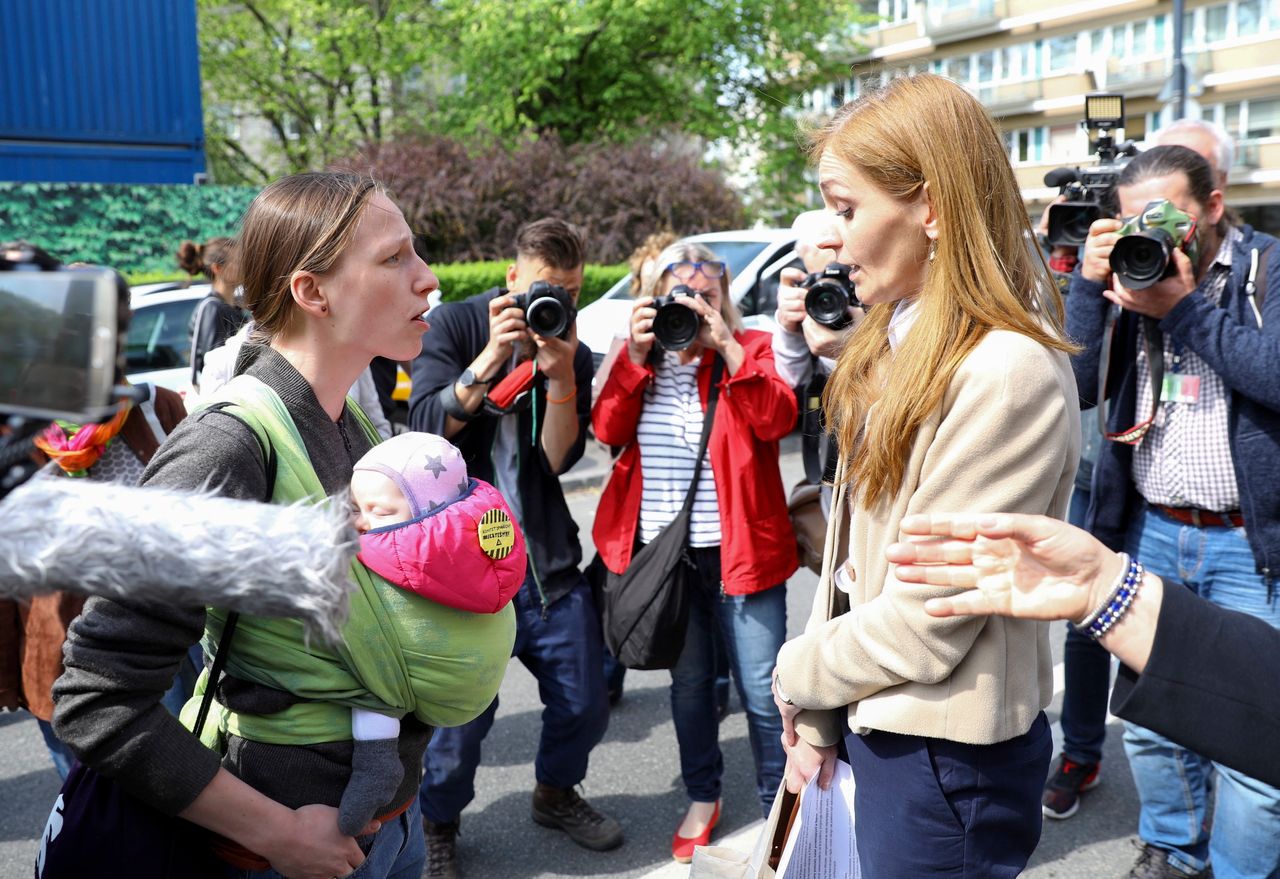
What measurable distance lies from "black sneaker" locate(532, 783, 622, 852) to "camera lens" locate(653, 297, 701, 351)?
1479 millimetres

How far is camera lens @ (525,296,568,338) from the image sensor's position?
128 inches

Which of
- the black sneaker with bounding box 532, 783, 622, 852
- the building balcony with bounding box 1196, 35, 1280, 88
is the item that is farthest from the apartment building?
the black sneaker with bounding box 532, 783, 622, 852

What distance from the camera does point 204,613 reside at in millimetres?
1509

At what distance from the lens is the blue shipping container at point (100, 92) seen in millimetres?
6926

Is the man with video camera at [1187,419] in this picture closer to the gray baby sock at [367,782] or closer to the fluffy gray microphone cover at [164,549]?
the gray baby sock at [367,782]

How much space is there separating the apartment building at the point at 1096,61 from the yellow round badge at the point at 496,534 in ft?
111

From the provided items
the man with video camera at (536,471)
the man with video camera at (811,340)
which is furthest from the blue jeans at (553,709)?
the man with video camera at (811,340)

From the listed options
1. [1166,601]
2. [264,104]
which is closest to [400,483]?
[1166,601]

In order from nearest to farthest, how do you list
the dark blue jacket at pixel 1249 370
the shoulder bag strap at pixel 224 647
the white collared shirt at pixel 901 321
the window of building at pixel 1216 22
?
the shoulder bag strap at pixel 224 647, the white collared shirt at pixel 901 321, the dark blue jacket at pixel 1249 370, the window of building at pixel 1216 22

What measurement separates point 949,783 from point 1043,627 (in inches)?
13.1

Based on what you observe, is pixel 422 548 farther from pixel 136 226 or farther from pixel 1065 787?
pixel 136 226

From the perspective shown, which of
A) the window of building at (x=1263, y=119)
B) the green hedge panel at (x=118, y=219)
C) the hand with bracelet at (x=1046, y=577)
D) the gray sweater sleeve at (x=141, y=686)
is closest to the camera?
the hand with bracelet at (x=1046, y=577)

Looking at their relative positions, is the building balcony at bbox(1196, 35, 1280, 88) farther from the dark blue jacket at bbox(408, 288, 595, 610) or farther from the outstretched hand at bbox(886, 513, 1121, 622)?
the outstretched hand at bbox(886, 513, 1121, 622)

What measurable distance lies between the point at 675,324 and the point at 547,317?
0.39 meters
